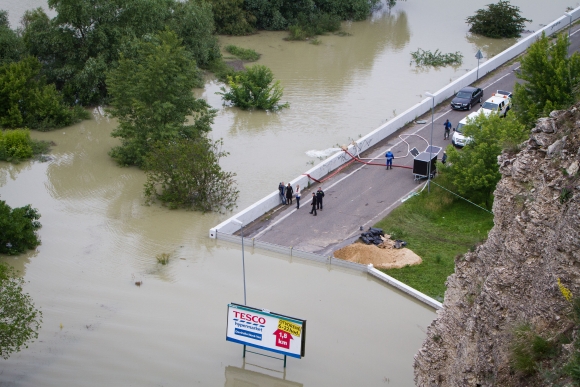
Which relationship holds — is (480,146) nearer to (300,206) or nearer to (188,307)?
(300,206)

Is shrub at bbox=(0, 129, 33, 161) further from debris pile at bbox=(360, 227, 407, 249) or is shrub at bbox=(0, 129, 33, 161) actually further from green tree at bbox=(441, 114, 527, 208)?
green tree at bbox=(441, 114, 527, 208)

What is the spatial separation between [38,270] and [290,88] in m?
21.8

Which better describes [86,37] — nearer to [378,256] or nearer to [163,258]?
[163,258]

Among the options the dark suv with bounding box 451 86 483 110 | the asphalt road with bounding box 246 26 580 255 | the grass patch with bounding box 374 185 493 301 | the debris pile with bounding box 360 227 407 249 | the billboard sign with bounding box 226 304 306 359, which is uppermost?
the billboard sign with bounding box 226 304 306 359

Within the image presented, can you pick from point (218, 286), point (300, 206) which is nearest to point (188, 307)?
point (218, 286)

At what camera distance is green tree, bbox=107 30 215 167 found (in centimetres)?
3191

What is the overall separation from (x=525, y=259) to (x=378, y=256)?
13.5m

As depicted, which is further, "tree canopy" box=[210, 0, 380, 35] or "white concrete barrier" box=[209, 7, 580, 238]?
"tree canopy" box=[210, 0, 380, 35]

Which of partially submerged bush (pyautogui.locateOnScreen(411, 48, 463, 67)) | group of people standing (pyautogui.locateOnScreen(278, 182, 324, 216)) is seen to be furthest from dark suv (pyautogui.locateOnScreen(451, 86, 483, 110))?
group of people standing (pyautogui.locateOnScreen(278, 182, 324, 216))

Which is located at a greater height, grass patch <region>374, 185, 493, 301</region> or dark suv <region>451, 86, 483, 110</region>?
dark suv <region>451, 86, 483, 110</region>

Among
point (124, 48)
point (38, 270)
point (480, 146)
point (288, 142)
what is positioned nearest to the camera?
point (38, 270)

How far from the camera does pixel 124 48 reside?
38219mm

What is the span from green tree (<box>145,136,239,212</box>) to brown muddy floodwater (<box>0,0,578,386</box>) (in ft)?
2.04

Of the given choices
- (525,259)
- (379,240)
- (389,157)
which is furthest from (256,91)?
(525,259)
